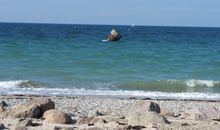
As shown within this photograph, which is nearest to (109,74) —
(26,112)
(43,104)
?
(43,104)

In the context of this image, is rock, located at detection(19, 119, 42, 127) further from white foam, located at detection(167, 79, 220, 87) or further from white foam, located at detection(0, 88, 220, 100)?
white foam, located at detection(167, 79, 220, 87)

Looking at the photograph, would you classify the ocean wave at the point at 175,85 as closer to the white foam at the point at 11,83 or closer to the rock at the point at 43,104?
the white foam at the point at 11,83

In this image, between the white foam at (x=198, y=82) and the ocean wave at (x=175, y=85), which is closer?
the ocean wave at (x=175, y=85)

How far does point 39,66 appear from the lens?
2681 cm

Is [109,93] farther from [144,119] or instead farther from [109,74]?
[144,119]

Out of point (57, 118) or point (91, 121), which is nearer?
point (91, 121)

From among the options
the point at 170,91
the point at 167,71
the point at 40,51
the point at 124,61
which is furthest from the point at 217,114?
the point at 40,51

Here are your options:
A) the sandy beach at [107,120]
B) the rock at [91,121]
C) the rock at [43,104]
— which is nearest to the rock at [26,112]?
the sandy beach at [107,120]

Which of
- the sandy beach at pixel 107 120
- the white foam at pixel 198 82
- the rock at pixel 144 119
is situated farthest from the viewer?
the white foam at pixel 198 82

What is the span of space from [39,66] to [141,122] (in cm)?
1690

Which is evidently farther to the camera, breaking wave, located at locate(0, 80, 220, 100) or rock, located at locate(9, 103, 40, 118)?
breaking wave, located at locate(0, 80, 220, 100)

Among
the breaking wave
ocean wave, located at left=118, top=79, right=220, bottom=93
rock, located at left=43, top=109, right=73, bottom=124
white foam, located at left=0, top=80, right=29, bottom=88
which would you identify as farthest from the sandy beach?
ocean wave, located at left=118, top=79, right=220, bottom=93

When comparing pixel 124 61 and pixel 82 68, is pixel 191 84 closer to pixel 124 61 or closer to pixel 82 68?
pixel 82 68

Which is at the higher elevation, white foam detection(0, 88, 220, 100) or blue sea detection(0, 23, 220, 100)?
blue sea detection(0, 23, 220, 100)
